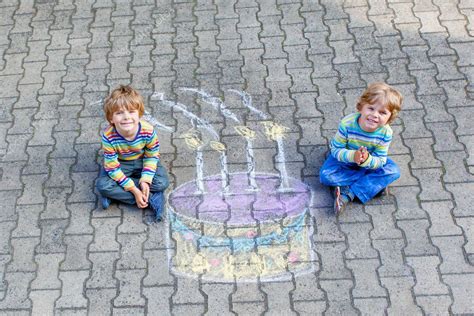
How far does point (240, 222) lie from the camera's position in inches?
200

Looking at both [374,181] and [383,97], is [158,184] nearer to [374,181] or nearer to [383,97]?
[374,181]

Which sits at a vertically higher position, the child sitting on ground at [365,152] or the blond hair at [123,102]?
the blond hair at [123,102]

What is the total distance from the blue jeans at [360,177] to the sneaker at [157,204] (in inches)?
42.8

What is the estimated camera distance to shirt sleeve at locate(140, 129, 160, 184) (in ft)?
16.7

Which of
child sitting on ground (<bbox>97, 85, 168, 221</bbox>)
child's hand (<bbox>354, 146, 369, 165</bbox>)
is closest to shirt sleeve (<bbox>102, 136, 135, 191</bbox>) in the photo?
child sitting on ground (<bbox>97, 85, 168, 221</bbox>)

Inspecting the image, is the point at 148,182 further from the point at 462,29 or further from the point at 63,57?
the point at 462,29

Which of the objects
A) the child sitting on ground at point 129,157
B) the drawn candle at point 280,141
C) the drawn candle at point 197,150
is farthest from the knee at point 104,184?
the drawn candle at point 280,141

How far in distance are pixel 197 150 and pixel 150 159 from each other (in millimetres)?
599

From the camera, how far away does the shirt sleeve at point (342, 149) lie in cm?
501

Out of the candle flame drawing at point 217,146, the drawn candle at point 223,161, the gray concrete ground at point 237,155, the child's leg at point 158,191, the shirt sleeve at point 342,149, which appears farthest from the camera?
the candle flame drawing at point 217,146

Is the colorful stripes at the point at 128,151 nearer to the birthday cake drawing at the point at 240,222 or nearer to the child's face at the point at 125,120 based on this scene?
the child's face at the point at 125,120

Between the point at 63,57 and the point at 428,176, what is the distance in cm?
328

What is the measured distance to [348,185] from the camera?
5.16 metres

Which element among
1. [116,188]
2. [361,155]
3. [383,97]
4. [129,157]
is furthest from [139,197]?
[383,97]
